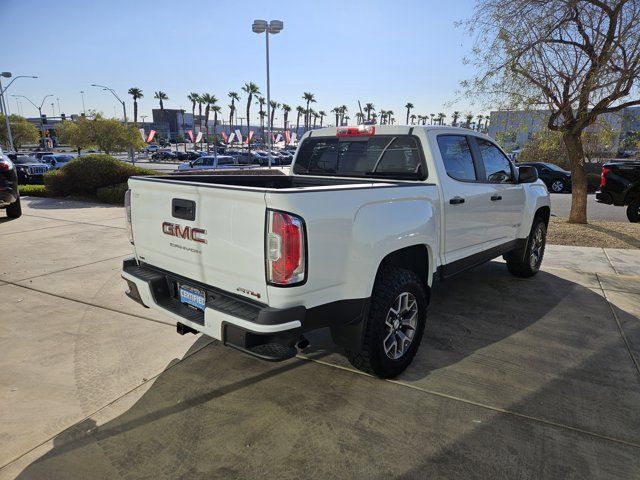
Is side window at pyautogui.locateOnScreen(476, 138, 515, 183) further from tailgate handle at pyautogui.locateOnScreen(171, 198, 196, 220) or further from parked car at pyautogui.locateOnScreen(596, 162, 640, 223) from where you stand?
parked car at pyautogui.locateOnScreen(596, 162, 640, 223)

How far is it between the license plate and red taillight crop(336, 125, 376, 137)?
2.29 metres

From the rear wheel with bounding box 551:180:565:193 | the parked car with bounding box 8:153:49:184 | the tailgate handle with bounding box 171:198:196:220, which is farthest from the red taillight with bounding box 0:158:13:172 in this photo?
the rear wheel with bounding box 551:180:565:193

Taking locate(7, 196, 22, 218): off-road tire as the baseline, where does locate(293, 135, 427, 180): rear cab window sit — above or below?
above

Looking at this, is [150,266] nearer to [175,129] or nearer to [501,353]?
[501,353]

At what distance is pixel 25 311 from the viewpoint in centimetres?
443

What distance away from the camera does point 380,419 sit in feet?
9.21

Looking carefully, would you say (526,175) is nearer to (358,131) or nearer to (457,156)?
(457,156)

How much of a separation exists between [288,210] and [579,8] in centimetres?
918

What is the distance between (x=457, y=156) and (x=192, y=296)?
2.86 meters

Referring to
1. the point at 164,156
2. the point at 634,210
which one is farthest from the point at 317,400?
the point at 164,156

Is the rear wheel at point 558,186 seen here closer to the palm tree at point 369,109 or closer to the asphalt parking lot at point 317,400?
the asphalt parking lot at point 317,400

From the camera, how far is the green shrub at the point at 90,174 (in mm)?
12781

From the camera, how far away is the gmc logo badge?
109 inches

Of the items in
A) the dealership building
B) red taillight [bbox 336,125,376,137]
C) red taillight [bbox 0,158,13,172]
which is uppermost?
the dealership building
